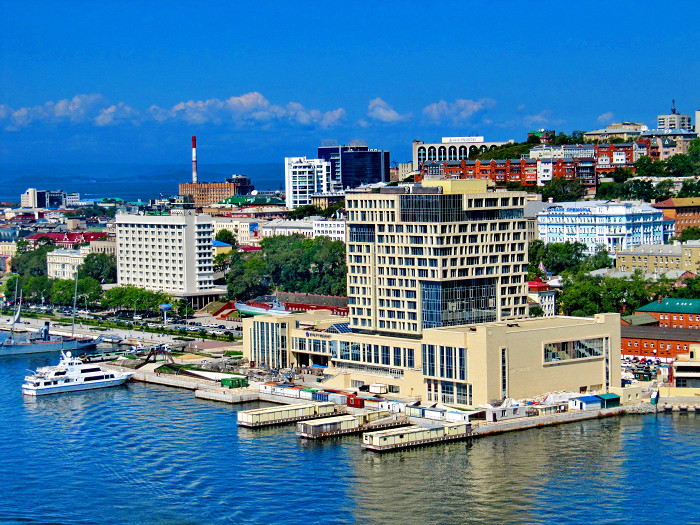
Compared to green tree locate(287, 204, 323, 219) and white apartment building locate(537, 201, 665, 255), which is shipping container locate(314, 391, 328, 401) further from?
green tree locate(287, 204, 323, 219)

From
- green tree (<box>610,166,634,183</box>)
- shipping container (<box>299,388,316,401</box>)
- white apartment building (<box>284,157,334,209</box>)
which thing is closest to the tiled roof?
shipping container (<box>299,388,316,401</box>)

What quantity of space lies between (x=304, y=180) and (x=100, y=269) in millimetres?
49120

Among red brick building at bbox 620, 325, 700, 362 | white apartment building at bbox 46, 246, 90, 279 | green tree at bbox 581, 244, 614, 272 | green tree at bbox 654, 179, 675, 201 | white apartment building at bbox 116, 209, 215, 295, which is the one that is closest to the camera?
red brick building at bbox 620, 325, 700, 362

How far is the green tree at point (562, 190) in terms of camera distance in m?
96.2

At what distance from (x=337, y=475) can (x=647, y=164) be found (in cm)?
7072

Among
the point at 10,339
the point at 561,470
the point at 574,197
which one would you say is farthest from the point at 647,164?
the point at 561,470

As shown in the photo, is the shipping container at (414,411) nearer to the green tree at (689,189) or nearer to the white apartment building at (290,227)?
the green tree at (689,189)

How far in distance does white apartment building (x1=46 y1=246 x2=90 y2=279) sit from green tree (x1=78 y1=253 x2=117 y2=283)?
6.58ft

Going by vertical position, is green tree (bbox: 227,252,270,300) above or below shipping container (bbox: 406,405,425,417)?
above

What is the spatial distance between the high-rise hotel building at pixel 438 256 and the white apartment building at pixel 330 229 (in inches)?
1833

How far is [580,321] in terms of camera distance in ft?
164

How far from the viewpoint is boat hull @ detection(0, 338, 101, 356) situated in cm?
6888

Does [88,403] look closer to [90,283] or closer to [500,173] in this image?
[90,283]

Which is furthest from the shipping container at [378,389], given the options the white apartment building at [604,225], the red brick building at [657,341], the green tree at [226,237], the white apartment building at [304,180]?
the white apartment building at [304,180]
